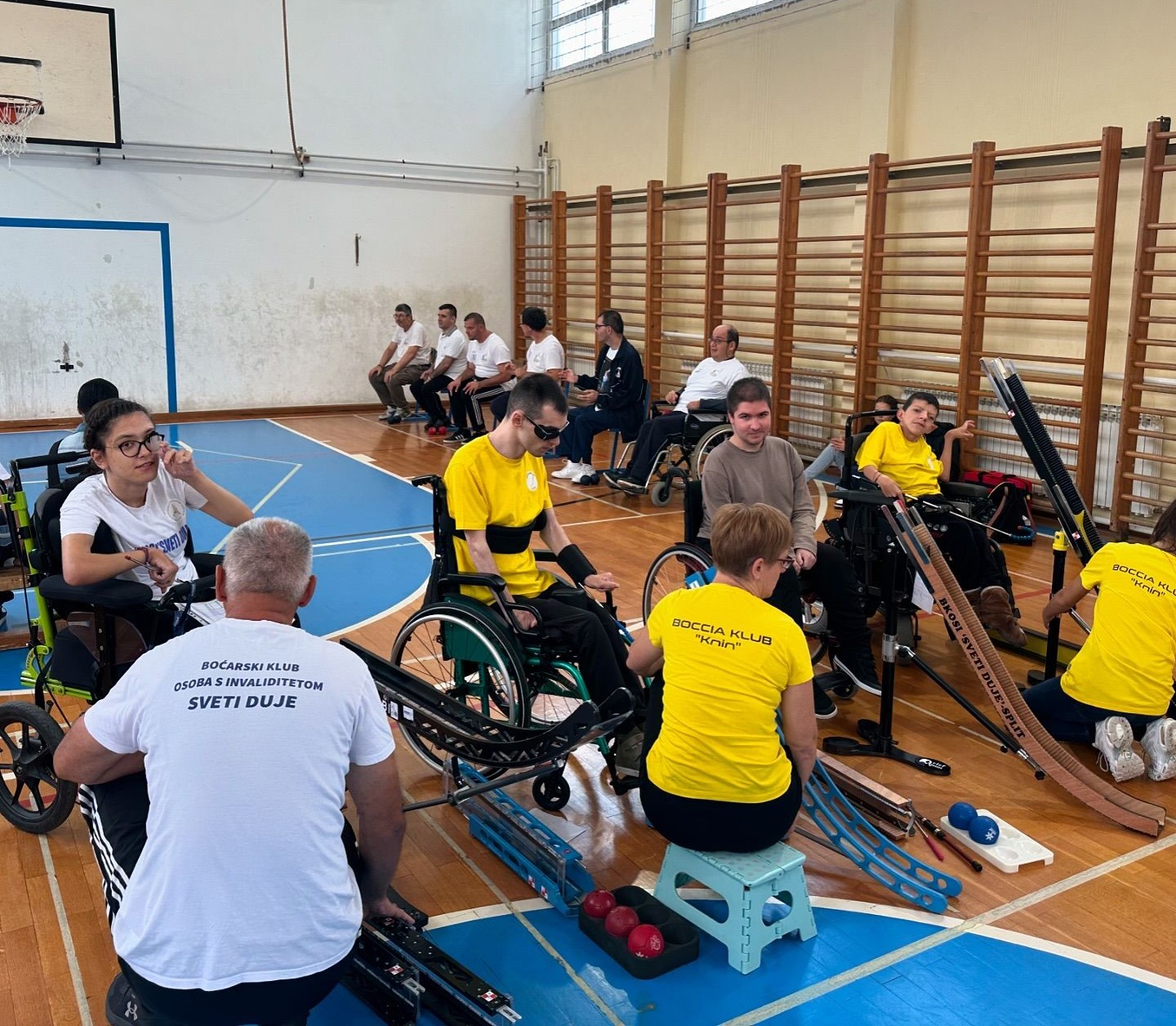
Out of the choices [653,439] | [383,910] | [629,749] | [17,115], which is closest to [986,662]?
[629,749]

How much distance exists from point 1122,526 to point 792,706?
5029mm

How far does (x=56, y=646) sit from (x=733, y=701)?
1996mm

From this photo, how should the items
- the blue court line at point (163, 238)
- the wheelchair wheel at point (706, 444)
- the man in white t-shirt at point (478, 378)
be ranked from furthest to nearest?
1. the blue court line at point (163, 238)
2. the man in white t-shirt at point (478, 378)
3. the wheelchair wheel at point (706, 444)

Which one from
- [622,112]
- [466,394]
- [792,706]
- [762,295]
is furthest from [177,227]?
[792,706]

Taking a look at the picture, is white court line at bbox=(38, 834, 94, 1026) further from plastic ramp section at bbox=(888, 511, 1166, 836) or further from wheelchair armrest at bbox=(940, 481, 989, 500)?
wheelchair armrest at bbox=(940, 481, 989, 500)

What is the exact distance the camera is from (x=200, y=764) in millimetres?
1565

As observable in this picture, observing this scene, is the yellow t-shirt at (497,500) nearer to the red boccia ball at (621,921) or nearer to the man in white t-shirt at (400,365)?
the red boccia ball at (621,921)

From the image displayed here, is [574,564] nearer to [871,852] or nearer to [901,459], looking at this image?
[871,852]

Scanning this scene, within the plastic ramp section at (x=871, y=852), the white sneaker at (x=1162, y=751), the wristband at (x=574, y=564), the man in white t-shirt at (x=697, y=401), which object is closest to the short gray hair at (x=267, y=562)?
the plastic ramp section at (x=871, y=852)

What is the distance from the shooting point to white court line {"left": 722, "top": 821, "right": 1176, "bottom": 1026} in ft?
7.48

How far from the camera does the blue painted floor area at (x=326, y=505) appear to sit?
5245 millimetres

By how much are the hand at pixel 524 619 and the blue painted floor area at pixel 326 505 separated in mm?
1726

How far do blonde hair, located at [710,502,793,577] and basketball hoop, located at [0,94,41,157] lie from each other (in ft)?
29.1

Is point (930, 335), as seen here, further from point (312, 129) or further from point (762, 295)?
point (312, 129)
